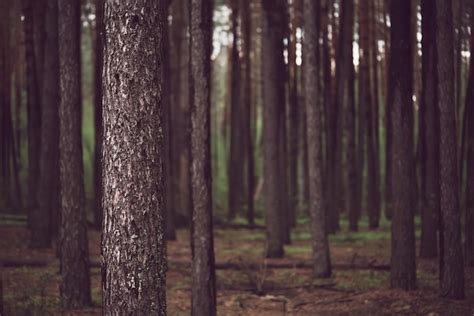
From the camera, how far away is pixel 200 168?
28.0 feet

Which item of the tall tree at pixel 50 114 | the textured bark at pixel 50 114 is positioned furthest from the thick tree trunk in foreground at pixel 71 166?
the textured bark at pixel 50 114

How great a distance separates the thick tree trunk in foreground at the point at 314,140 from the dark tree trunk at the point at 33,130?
7171 mm

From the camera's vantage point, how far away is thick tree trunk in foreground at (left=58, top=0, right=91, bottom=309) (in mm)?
9203

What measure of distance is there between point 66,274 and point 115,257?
499cm

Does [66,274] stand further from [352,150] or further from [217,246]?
[352,150]

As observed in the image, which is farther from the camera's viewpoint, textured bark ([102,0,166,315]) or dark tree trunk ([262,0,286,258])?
dark tree trunk ([262,0,286,258])

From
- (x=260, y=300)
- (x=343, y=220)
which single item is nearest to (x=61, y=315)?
(x=260, y=300)

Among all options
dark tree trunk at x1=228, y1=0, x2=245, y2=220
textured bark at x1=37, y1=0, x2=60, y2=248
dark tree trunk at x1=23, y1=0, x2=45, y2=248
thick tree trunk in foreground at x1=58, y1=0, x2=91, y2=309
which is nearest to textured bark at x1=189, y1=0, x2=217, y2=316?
thick tree trunk in foreground at x1=58, y1=0, x2=91, y2=309

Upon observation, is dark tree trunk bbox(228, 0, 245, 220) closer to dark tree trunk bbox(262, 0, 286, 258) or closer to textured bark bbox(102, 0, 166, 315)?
dark tree trunk bbox(262, 0, 286, 258)

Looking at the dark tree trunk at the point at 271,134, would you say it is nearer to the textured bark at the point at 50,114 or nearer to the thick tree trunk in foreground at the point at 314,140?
the thick tree trunk in foreground at the point at 314,140

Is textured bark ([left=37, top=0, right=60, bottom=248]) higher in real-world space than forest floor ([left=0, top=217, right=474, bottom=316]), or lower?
higher

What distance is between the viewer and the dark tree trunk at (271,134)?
1497cm

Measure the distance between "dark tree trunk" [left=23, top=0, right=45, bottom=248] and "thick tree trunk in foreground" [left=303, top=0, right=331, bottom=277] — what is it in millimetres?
7171

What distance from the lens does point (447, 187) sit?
29.4 ft
